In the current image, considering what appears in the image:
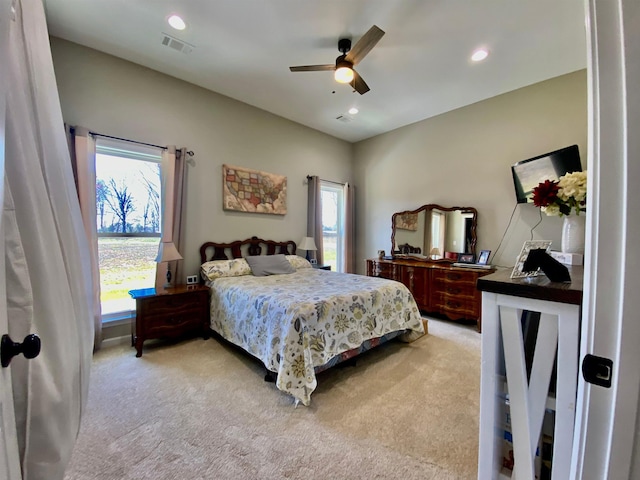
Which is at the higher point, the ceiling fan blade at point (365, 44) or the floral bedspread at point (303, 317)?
the ceiling fan blade at point (365, 44)

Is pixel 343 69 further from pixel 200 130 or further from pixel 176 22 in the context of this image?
pixel 200 130

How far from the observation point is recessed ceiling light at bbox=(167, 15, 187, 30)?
7.70 ft

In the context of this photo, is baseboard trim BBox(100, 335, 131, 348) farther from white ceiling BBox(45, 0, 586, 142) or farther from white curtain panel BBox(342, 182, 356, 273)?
white curtain panel BBox(342, 182, 356, 273)

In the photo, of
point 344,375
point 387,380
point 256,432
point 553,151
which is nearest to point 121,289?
point 256,432

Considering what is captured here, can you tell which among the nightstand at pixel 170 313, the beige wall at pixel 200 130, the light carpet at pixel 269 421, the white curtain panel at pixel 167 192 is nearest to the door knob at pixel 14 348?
the light carpet at pixel 269 421

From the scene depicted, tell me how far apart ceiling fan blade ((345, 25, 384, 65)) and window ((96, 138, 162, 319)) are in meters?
2.38

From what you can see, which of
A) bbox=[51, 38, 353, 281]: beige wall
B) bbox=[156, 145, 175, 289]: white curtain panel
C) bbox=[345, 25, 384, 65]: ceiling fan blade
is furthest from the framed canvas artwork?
bbox=[345, 25, 384, 65]: ceiling fan blade

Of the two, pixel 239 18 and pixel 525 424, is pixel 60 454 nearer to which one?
pixel 525 424

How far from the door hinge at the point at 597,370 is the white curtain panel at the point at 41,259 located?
4.43 feet

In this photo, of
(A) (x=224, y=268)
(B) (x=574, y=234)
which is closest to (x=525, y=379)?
(B) (x=574, y=234)

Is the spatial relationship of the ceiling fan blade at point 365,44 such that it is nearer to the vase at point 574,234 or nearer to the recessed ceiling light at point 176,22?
the recessed ceiling light at point 176,22

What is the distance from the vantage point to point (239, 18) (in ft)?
7.71

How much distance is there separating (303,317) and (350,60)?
2254 millimetres

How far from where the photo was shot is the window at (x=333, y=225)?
16.9 ft
